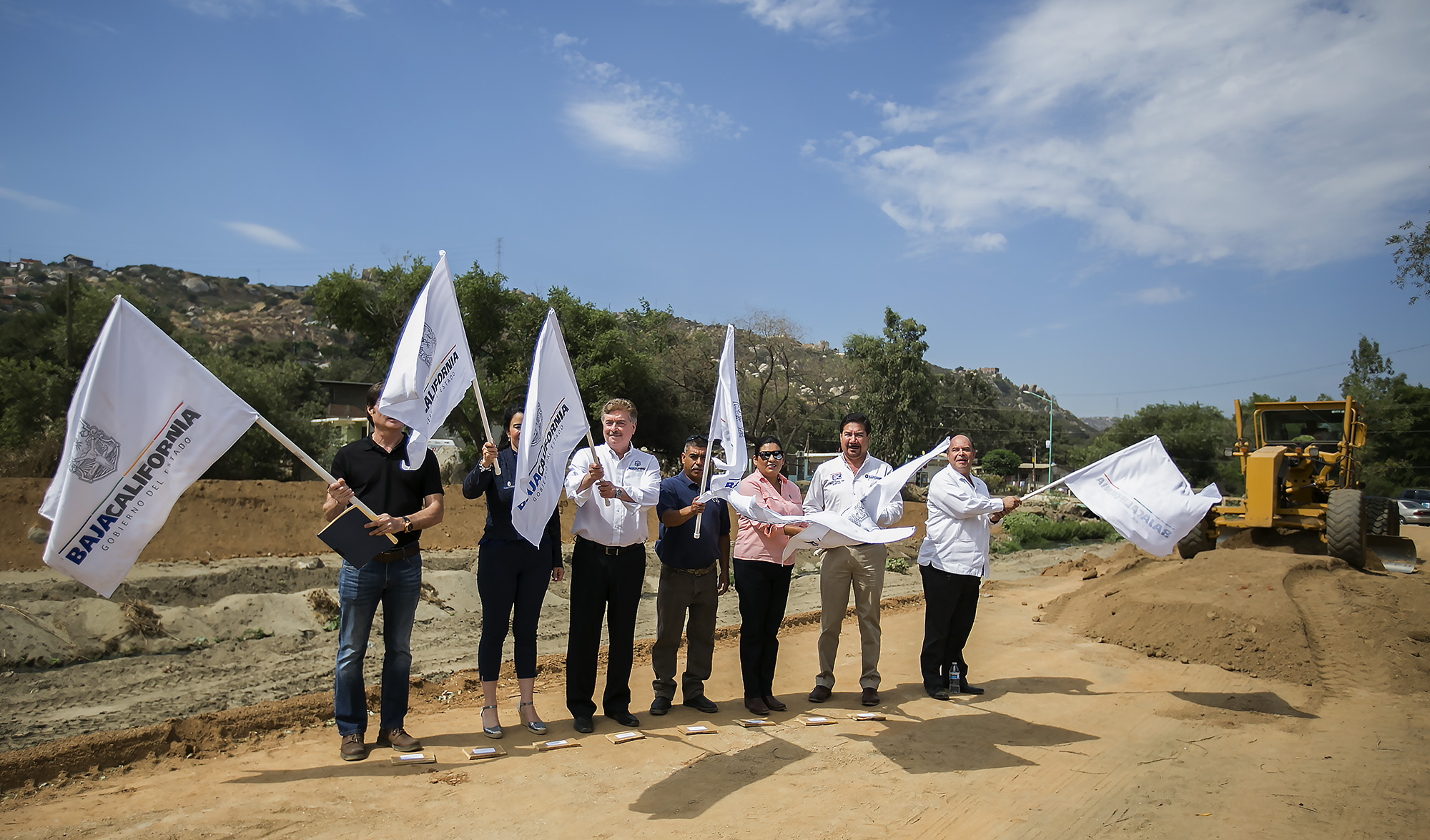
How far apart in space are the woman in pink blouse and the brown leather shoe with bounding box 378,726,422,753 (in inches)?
89.7

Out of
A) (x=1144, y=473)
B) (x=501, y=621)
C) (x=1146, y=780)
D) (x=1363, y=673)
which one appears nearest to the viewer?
(x=1146, y=780)

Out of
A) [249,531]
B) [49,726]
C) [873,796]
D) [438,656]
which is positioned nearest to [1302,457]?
[873,796]

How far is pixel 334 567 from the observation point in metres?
13.4

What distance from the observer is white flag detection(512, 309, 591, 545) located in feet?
14.7

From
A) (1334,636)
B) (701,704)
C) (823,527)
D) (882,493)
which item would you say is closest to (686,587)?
(701,704)

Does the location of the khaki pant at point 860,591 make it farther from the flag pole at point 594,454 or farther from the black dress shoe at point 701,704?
the flag pole at point 594,454

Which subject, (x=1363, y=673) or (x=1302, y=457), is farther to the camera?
(x=1302, y=457)

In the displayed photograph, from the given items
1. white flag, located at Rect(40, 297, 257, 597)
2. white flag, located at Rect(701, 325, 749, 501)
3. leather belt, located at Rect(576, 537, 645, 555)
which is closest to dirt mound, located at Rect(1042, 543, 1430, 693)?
white flag, located at Rect(701, 325, 749, 501)

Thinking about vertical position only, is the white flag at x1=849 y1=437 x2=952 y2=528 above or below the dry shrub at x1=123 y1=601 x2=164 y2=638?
above

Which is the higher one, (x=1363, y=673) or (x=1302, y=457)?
Result: (x=1302, y=457)

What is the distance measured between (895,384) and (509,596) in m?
37.9

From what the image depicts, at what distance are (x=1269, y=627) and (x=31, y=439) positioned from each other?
2546 cm

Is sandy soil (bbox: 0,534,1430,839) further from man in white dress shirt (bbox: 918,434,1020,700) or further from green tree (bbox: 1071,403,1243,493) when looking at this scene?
green tree (bbox: 1071,403,1243,493)

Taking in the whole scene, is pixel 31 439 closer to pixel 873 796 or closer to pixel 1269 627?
pixel 873 796
